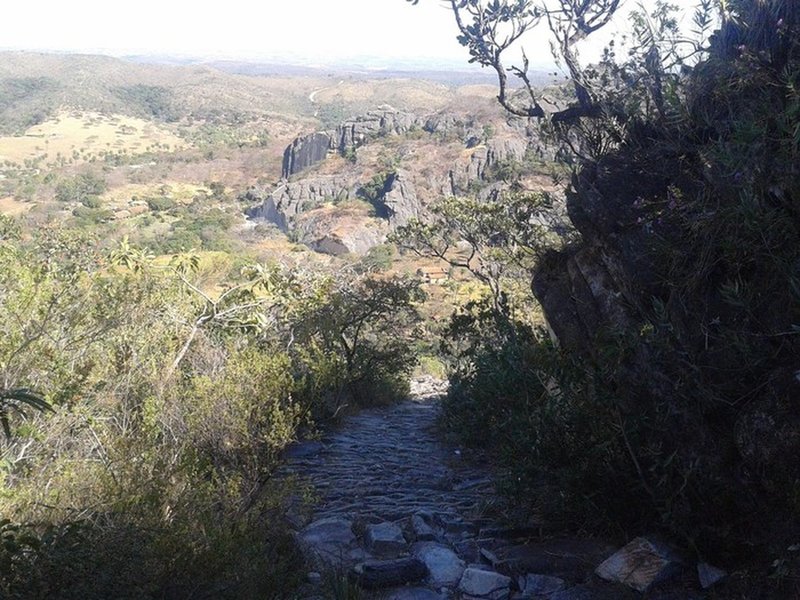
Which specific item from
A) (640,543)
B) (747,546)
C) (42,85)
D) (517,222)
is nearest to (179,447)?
(640,543)

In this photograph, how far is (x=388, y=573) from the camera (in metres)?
3.95

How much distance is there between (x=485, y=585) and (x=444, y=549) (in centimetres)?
59

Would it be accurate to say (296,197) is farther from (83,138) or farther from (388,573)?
(388,573)

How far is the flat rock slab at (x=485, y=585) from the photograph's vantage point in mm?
3734

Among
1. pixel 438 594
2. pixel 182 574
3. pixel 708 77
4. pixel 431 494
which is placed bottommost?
pixel 431 494

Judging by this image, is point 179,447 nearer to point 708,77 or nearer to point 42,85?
point 708,77

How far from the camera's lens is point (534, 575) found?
3.87m

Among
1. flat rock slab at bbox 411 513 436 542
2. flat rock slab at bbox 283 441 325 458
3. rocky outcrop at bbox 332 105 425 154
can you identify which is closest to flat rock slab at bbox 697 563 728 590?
flat rock slab at bbox 411 513 436 542

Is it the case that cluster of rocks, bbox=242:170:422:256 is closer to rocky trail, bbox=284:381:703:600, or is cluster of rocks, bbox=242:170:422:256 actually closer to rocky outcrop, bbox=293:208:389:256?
rocky outcrop, bbox=293:208:389:256

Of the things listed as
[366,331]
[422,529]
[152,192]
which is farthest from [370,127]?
[422,529]

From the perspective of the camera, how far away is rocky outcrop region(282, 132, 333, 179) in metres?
86.5

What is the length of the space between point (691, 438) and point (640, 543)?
604 mm

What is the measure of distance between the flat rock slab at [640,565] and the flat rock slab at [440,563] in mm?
784

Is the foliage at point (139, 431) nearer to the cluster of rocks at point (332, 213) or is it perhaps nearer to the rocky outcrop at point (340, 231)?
the rocky outcrop at point (340, 231)
